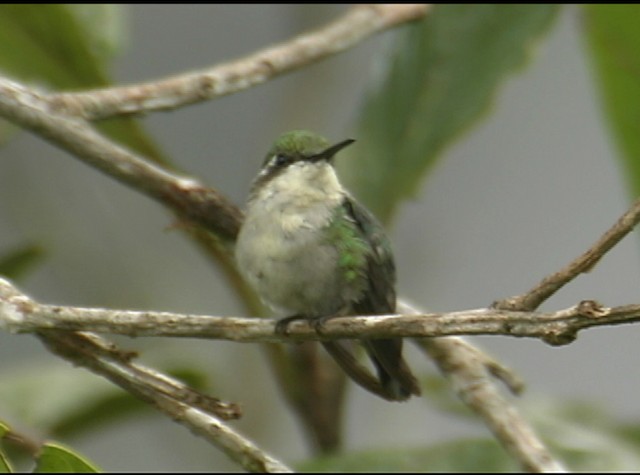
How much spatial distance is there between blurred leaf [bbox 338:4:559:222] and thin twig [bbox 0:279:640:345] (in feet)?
3.66

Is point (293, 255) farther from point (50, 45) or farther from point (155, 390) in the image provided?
point (50, 45)

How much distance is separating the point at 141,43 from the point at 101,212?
5.10 ft

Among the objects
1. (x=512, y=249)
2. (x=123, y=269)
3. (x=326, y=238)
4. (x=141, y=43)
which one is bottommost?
(x=326, y=238)

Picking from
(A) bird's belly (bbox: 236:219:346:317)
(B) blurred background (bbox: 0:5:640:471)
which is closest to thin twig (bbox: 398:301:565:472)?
(A) bird's belly (bbox: 236:219:346:317)

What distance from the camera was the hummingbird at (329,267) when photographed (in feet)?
6.88

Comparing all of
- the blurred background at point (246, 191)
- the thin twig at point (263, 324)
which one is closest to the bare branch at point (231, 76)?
the thin twig at point (263, 324)

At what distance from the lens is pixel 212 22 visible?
554 centimetres

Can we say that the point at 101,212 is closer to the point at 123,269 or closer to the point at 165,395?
the point at 123,269

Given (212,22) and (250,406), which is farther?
(212,22)

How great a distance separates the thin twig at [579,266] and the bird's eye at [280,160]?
3.47ft

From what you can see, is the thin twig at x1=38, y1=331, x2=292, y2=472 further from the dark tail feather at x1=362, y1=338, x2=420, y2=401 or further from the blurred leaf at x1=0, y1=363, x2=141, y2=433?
the blurred leaf at x1=0, y1=363, x2=141, y2=433

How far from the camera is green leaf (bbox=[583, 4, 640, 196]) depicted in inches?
102

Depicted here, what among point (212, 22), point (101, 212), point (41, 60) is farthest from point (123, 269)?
point (212, 22)

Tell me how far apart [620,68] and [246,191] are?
2198 millimetres
